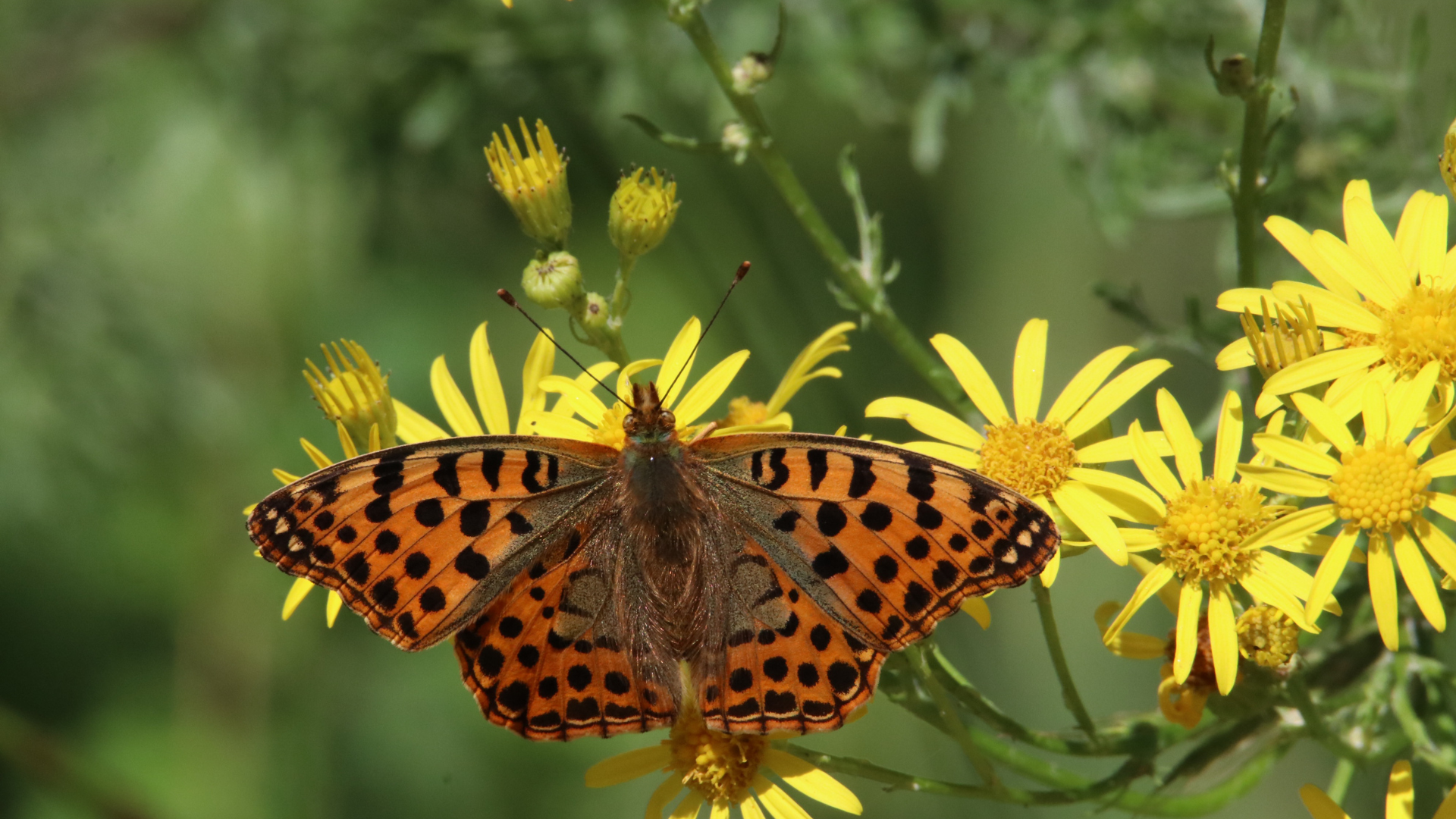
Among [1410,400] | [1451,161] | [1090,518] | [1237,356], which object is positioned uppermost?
[1451,161]

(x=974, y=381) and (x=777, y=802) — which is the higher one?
(x=974, y=381)

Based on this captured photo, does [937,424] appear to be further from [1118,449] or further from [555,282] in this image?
[555,282]

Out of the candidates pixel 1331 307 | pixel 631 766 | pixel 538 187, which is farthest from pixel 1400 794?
pixel 538 187

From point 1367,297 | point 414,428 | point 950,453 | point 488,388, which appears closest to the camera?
point 1367,297

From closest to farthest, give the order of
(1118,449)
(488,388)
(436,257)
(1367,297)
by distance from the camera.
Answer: (1367,297) < (1118,449) < (488,388) < (436,257)

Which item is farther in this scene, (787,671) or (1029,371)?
(1029,371)

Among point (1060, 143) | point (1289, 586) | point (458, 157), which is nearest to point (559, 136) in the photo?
point (458, 157)

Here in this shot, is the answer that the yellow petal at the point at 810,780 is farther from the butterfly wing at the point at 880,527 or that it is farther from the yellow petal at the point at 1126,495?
the yellow petal at the point at 1126,495
